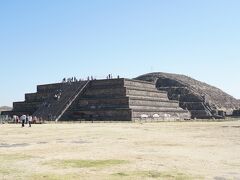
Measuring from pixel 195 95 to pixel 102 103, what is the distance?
5728 centimetres

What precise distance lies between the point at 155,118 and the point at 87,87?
14.7 metres

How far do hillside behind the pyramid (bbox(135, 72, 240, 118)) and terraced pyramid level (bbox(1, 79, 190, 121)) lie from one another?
3097cm

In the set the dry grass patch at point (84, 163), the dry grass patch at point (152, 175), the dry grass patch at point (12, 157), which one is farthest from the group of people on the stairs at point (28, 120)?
the dry grass patch at point (152, 175)

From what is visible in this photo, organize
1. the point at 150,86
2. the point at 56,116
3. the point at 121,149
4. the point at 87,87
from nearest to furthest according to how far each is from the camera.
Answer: the point at 121,149 < the point at 56,116 < the point at 87,87 < the point at 150,86

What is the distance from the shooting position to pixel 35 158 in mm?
18203

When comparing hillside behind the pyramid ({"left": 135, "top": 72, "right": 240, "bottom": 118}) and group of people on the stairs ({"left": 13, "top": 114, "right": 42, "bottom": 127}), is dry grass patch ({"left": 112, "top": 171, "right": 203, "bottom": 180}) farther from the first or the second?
hillside behind the pyramid ({"left": 135, "top": 72, "right": 240, "bottom": 118})

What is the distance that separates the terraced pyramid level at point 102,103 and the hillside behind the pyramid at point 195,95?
102 ft

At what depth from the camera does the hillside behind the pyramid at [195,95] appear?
11656 cm

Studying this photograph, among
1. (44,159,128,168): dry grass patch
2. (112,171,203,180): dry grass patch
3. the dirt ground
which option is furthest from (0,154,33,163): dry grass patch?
(112,171,203,180): dry grass patch

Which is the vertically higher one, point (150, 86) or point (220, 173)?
point (150, 86)

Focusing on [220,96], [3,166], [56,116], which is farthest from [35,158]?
[220,96]

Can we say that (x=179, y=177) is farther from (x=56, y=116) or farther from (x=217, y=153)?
(x=56, y=116)

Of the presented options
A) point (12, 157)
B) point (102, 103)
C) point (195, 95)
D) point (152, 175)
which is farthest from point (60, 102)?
point (152, 175)

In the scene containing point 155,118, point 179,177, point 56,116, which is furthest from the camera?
point 155,118
